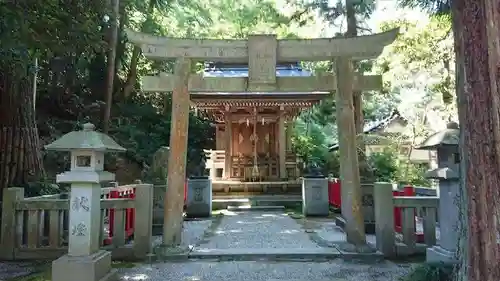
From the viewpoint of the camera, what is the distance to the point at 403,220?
6684 mm

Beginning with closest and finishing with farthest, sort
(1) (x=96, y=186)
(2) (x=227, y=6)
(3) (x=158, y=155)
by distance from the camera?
(1) (x=96, y=186)
(3) (x=158, y=155)
(2) (x=227, y=6)

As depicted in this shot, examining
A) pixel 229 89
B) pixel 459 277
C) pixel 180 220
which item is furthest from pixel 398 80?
pixel 459 277

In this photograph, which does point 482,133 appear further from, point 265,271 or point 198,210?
point 198,210

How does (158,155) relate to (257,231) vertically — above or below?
above

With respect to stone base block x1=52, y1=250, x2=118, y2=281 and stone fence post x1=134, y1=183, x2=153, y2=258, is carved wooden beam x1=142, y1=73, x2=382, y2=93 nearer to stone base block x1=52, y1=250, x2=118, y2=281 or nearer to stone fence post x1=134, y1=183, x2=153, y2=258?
stone fence post x1=134, y1=183, x2=153, y2=258

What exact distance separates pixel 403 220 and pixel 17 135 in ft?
24.6

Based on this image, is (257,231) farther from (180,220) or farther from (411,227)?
(411,227)

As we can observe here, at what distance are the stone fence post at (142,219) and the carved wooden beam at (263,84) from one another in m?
1.86

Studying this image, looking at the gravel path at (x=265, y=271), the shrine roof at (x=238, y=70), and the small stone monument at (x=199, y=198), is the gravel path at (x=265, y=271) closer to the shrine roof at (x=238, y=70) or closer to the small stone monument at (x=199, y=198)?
the small stone monument at (x=199, y=198)

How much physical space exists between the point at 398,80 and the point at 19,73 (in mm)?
12726

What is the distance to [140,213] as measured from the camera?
6531 millimetres

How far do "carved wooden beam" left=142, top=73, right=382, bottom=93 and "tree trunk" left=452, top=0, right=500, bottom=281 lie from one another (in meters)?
4.38

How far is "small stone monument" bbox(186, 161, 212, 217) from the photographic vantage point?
12.6 m

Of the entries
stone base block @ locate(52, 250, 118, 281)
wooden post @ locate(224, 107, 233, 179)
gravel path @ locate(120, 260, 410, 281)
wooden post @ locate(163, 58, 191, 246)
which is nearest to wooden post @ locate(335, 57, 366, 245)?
gravel path @ locate(120, 260, 410, 281)
